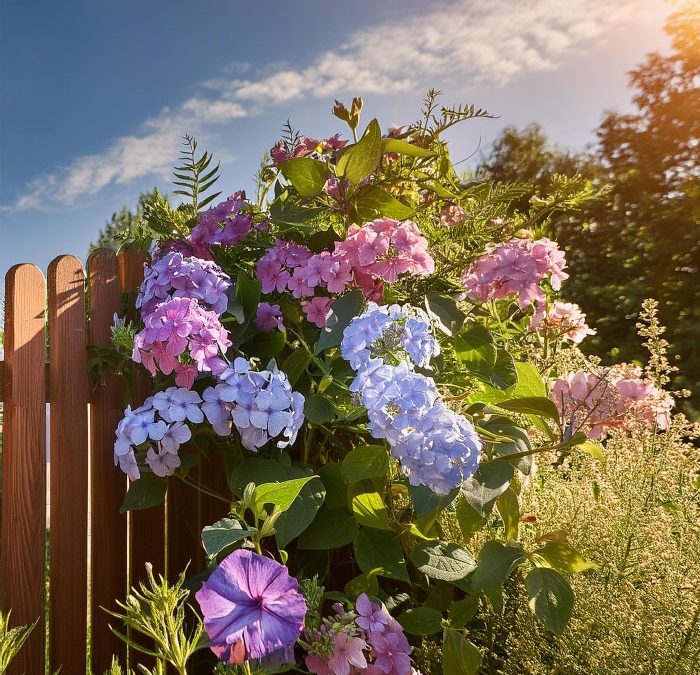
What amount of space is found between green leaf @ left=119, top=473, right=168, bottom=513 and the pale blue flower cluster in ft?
2.54

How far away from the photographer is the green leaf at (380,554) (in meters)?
1.70

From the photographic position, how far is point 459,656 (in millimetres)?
1580

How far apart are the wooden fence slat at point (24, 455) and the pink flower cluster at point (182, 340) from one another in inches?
26.4

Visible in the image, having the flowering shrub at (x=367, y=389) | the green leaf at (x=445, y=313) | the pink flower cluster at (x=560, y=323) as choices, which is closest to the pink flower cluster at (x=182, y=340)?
the flowering shrub at (x=367, y=389)

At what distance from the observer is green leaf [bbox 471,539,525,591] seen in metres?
1.59

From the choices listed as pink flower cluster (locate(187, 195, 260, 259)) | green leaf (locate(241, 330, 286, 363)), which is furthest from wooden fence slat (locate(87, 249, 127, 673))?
green leaf (locate(241, 330, 286, 363))

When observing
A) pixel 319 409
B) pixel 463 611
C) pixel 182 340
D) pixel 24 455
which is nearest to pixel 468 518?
pixel 463 611

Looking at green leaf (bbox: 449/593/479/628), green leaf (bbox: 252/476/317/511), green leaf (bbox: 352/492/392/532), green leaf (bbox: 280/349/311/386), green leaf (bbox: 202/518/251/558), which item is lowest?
green leaf (bbox: 449/593/479/628)

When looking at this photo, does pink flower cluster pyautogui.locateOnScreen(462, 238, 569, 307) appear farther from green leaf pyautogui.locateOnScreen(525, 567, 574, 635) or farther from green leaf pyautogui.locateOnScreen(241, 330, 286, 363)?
green leaf pyautogui.locateOnScreen(525, 567, 574, 635)

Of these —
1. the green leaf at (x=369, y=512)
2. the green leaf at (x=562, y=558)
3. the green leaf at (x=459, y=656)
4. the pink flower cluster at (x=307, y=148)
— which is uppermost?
the pink flower cluster at (x=307, y=148)

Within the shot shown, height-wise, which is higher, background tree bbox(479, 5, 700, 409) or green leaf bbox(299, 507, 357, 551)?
background tree bbox(479, 5, 700, 409)

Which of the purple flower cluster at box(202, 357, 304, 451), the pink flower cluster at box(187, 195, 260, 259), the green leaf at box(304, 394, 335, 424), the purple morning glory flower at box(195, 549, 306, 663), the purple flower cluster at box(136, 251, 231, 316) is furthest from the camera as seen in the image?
the pink flower cluster at box(187, 195, 260, 259)

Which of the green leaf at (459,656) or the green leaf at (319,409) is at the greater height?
the green leaf at (319,409)

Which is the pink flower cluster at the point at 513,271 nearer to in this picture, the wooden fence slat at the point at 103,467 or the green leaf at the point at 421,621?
the green leaf at the point at 421,621
